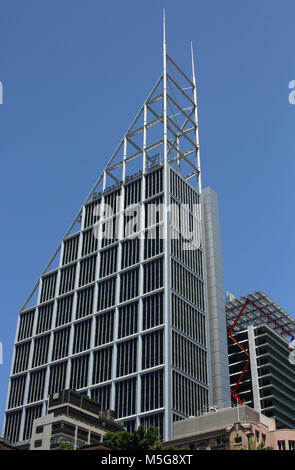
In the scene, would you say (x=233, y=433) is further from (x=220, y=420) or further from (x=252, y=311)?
(x=252, y=311)

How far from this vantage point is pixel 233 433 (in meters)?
105

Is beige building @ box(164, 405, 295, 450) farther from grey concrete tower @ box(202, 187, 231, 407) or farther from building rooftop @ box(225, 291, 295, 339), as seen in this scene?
building rooftop @ box(225, 291, 295, 339)

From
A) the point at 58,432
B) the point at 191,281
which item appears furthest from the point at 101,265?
the point at 58,432

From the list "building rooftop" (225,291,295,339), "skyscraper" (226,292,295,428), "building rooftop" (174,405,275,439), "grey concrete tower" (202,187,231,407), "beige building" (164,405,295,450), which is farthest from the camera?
"building rooftop" (225,291,295,339)

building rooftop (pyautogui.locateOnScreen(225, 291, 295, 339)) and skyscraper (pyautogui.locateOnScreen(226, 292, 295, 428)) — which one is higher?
building rooftop (pyautogui.locateOnScreen(225, 291, 295, 339))

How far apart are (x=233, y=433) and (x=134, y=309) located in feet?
160

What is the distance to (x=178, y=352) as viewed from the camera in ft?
453

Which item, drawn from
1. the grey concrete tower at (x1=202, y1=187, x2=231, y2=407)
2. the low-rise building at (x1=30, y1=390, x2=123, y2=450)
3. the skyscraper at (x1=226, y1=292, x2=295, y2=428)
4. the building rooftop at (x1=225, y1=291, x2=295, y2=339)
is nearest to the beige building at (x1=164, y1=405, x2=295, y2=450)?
the low-rise building at (x1=30, y1=390, x2=123, y2=450)

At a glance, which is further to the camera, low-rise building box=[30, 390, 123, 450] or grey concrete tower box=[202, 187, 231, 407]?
grey concrete tower box=[202, 187, 231, 407]

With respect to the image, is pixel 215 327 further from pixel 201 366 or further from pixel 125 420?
pixel 125 420

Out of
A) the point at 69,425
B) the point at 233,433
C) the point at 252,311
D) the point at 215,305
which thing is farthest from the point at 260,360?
the point at 69,425

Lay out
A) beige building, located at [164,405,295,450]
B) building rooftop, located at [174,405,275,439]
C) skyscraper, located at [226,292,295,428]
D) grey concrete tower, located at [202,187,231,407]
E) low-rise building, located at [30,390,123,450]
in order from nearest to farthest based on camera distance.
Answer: beige building, located at [164,405,295,450]
building rooftop, located at [174,405,275,439]
low-rise building, located at [30,390,123,450]
grey concrete tower, located at [202,187,231,407]
skyscraper, located at [226,292,295,428]

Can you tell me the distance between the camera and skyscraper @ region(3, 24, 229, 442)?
137125 millimetres

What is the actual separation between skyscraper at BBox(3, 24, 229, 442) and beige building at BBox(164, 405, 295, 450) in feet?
44.8
